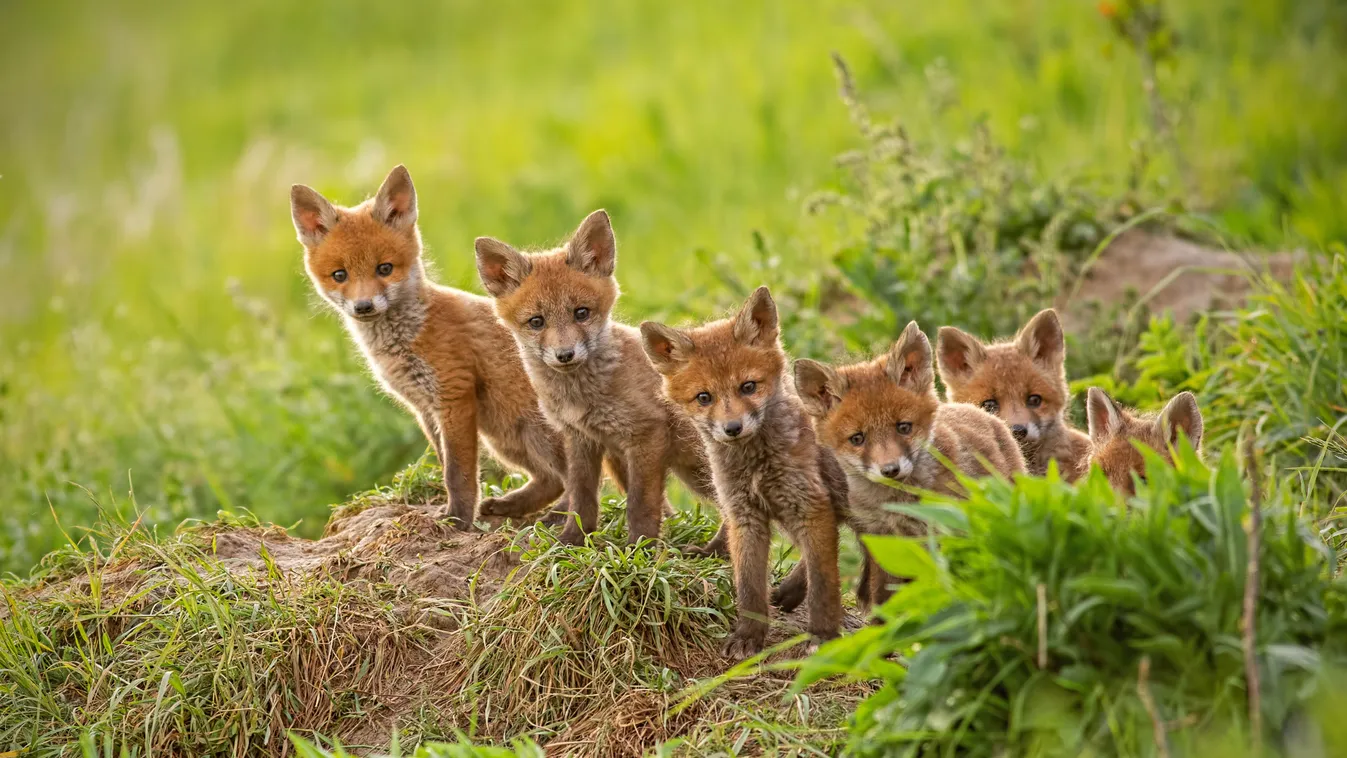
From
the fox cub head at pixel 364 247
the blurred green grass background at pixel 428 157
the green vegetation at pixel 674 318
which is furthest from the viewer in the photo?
the blurred green grass background at pixel 428 157

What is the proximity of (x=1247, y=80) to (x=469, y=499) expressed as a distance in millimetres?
8699

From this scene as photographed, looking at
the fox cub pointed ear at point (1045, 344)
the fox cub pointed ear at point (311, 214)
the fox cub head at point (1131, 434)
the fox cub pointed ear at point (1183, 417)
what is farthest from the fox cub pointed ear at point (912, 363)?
the fox cub pointed ear at point (311, 214)

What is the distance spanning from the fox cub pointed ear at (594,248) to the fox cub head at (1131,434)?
196 centimetres

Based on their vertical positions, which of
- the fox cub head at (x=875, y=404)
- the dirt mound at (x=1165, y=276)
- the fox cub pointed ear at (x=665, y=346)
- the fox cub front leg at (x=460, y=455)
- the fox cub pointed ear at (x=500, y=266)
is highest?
the fox cub pointed ear at (x=500, y=266)

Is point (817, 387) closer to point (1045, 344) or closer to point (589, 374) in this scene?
point (589, 374)

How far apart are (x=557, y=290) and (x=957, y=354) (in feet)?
6.24

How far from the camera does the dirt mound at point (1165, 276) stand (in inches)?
278

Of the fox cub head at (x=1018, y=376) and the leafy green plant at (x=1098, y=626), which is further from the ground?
the leafy green plant at (x=1098, y=626)

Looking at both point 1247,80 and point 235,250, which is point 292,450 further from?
point 1247,80

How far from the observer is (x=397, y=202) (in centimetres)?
557

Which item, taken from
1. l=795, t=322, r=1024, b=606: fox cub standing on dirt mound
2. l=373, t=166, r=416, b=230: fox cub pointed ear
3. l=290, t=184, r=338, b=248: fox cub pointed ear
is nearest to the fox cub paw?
l=795, t=322, r=1024, b=606: fox cub standing on dirt mound

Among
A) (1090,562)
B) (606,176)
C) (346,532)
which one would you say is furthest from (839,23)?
(1090,562)

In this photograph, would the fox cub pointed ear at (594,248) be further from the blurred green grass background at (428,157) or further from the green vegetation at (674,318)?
the blurred green grass background at (428,157)

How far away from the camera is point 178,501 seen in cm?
727
